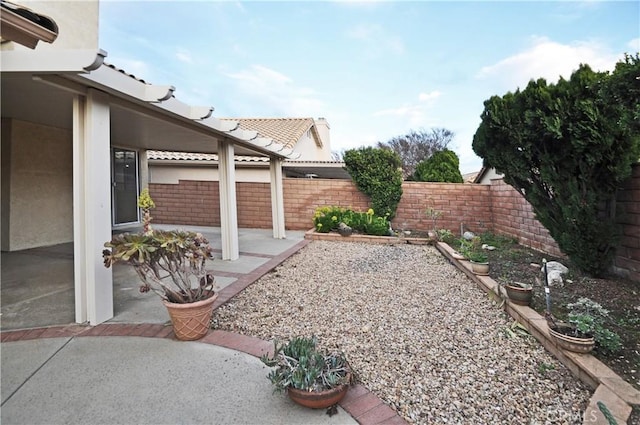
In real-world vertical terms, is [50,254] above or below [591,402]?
above

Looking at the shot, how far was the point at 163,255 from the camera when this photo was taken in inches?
125

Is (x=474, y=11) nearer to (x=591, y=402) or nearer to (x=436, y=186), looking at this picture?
(x=436, y=186)

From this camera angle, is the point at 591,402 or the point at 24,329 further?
the point at 24,329

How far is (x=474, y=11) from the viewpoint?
788cm

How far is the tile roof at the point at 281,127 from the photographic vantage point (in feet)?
51.2

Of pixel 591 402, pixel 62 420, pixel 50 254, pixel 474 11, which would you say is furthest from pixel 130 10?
pixel 591 402

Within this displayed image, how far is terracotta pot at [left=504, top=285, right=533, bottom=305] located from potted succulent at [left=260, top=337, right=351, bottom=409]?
9.22ft

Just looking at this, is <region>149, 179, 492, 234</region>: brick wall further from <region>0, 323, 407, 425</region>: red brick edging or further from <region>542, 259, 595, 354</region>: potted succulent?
<region>0, 323, 407, 425</region>: red brick edging

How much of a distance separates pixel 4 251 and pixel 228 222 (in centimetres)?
513

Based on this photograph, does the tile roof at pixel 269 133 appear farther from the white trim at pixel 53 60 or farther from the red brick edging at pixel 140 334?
the red brick edging at pixel 140 334

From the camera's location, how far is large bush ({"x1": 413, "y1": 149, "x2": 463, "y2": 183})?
1295cm

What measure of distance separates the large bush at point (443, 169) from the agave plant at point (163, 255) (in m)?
11.5

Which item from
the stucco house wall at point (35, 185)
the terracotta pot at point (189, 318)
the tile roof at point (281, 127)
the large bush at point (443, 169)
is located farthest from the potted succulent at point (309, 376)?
the tile roof at point (281, 127)

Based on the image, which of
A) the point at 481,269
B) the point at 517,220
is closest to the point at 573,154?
the point at 481,269
